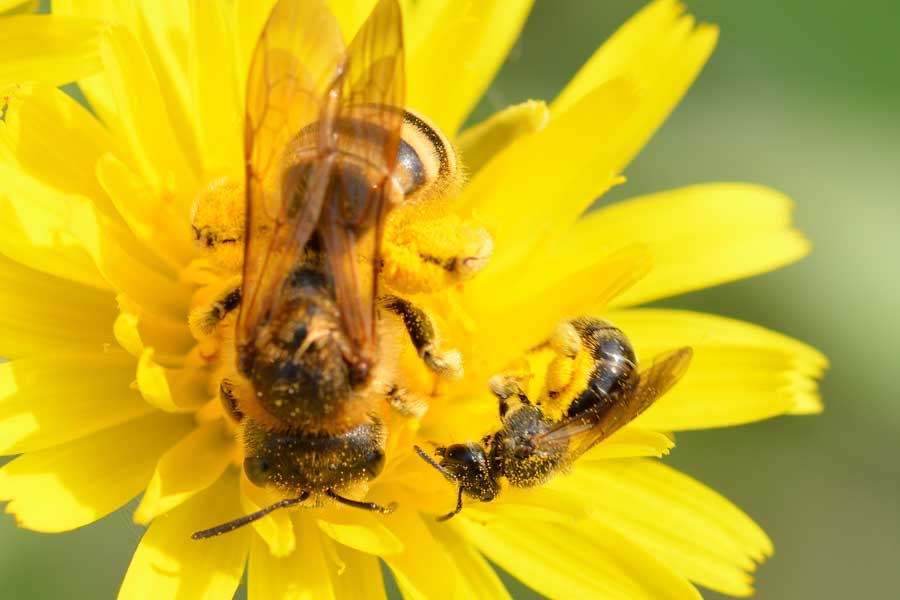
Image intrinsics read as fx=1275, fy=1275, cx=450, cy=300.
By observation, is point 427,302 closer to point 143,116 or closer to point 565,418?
point 565,418

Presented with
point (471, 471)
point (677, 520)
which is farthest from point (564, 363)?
point (677, 520)

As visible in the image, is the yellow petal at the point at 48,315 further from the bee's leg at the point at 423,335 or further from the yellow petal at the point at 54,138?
the bee's leg at the point at 423,335

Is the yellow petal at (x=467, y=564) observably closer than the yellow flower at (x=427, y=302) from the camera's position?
No

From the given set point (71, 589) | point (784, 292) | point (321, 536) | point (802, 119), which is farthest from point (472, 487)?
point (802, 119)

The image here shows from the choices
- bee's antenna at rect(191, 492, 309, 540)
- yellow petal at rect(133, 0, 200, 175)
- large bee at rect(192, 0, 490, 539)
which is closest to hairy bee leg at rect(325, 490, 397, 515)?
large bee at rect(192, 0, 490, 539)

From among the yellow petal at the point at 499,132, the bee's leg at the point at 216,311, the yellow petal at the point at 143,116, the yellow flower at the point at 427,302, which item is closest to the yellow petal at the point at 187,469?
the yellow flower at the point at 427,302
